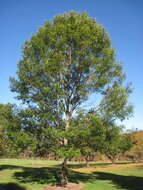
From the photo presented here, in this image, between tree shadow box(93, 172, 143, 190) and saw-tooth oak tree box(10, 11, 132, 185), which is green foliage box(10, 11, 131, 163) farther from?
tree shadow box(93, 172, 143, 190)

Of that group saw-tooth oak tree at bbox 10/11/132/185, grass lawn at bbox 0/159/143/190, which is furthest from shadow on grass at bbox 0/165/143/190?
saw-tooth oak tree at bbox 10/11/132/185

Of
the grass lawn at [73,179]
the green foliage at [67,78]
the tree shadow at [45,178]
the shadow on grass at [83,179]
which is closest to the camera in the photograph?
the green foliage at [67,78]

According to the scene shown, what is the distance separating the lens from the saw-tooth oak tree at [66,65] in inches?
770

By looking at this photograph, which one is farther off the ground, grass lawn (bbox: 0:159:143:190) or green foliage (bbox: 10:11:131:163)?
green foliage (bbox: 10:11:131:163)

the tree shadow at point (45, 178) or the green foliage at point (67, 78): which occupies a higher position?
the green foliage at point (67, 78)

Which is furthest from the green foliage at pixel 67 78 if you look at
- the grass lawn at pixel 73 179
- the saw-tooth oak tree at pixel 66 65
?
the grass lawn at pixel 73 179

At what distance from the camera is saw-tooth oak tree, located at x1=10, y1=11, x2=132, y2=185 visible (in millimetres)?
19547

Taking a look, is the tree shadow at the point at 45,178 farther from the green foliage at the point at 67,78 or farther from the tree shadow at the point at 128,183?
the green foliage at the point at 67,78

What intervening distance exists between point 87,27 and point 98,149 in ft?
35.5

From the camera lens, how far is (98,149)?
19.2m

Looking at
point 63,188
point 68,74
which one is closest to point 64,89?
point 68,74

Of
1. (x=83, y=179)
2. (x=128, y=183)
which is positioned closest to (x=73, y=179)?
(x=83, y=179)

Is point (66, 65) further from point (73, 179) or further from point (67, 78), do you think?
point (73, 179)

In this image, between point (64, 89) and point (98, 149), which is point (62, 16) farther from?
point (98, 149)
